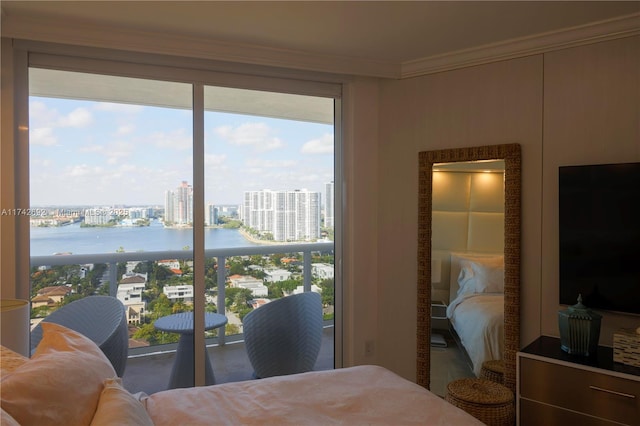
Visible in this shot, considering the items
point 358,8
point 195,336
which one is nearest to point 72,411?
point 195,336

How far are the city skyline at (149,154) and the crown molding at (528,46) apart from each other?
935 mm

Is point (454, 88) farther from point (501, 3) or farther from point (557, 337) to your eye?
point (557, 337)

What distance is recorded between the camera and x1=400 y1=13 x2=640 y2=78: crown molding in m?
2.73

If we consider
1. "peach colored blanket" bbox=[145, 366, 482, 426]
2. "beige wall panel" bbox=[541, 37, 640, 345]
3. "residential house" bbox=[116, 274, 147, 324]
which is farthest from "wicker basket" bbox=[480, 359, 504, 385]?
"residential house" bbox=[116, 274, 147, 324]

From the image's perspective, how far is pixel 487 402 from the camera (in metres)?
2.72

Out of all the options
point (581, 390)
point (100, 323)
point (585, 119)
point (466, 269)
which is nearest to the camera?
point (581, 390)

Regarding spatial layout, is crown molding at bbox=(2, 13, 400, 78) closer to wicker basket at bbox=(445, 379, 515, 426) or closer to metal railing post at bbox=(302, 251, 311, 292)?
metal railing post at bbox=(302, 251, 311, 292)

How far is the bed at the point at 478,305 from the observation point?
127 inches

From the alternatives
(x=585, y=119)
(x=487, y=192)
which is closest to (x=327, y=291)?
(x=487, y=192)

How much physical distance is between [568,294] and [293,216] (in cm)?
196

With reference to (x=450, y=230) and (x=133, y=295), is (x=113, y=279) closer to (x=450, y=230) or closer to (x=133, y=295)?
(x=133, y=295)

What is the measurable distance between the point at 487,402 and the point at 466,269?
95 cm

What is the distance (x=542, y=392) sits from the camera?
2.59m

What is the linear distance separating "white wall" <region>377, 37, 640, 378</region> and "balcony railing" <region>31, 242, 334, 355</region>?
0.58m
